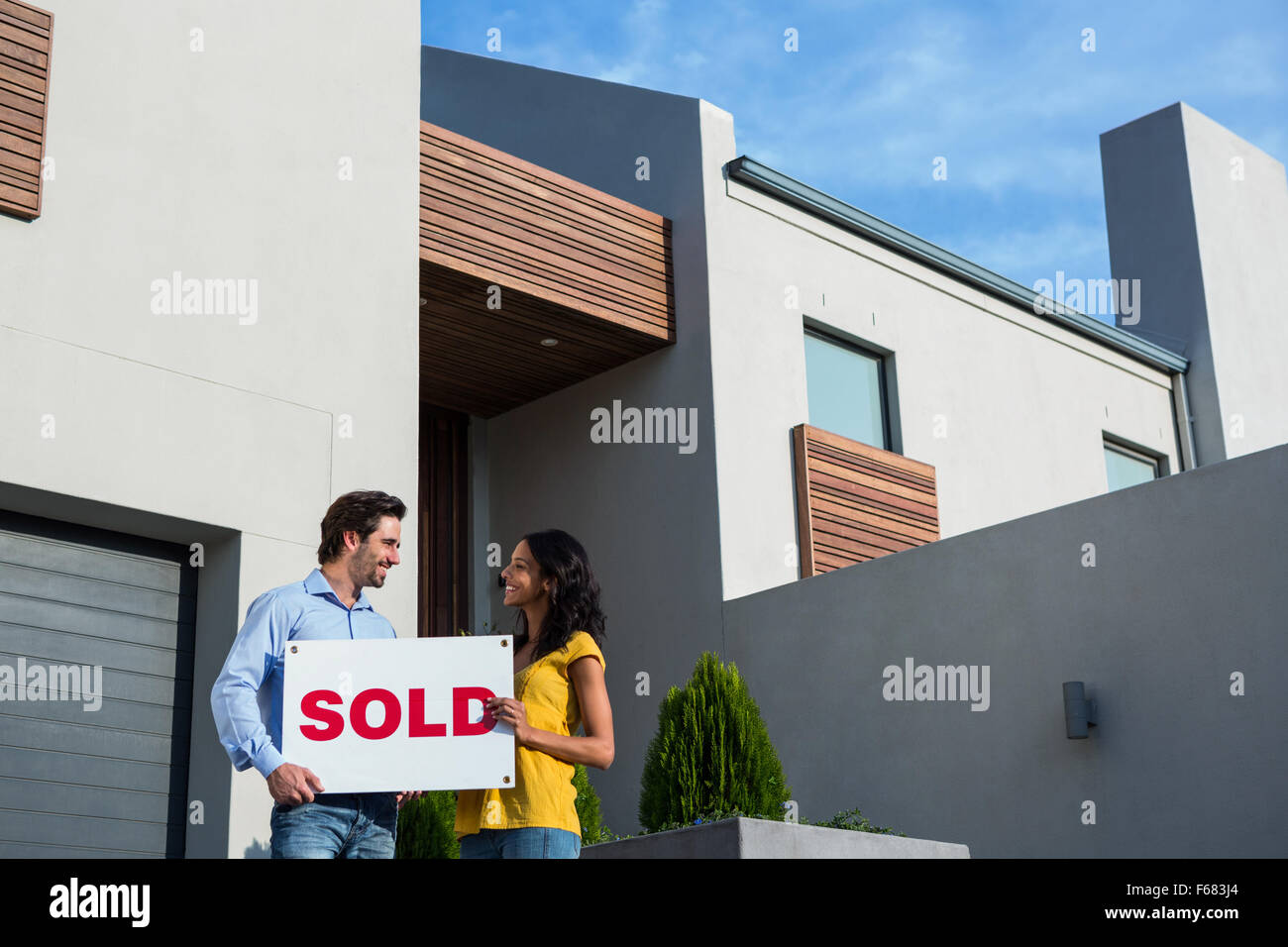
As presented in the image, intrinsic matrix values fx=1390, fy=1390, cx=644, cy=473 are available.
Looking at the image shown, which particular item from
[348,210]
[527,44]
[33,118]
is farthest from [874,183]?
[33,118]

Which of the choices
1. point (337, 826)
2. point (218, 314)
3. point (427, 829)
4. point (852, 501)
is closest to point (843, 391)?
point (852, 501)

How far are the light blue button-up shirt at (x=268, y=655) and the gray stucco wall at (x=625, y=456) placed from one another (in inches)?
273

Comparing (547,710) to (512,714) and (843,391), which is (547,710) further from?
(843,391)

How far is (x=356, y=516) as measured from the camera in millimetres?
4223

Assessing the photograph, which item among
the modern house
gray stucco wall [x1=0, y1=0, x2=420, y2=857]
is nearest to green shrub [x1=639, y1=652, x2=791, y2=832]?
the modern house

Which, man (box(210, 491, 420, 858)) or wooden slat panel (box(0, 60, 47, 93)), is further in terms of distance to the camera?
wooden slat panel (box(0, 60, 47, 93))

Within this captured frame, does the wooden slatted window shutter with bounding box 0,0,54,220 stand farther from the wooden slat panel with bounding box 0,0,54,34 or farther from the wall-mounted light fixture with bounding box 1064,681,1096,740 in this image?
the wall-mounted light fixture with bounding box 1064,681,1096,740

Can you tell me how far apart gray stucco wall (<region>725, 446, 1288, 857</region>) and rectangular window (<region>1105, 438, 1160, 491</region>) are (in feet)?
18.4

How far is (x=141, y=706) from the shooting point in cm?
738

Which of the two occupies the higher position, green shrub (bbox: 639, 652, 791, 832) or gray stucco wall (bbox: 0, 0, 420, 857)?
gray stucco wall (bbox: 0, 0, 420, 857)

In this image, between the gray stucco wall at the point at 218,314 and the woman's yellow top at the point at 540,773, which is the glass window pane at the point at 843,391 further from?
the woman's yellow top at the point at 540,773

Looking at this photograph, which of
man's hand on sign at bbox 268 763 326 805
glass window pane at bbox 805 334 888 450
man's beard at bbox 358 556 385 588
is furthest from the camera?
glass window pane at bbox 805 334 888 450

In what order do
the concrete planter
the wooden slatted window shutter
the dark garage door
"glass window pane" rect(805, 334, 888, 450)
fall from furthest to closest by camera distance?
"glass window pane" rect(805, 334, 888, 450) → the wooden slatted window shutter → the dark garage door → the concrete planter

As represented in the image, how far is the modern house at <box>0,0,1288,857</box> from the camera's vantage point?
7.32 metres
